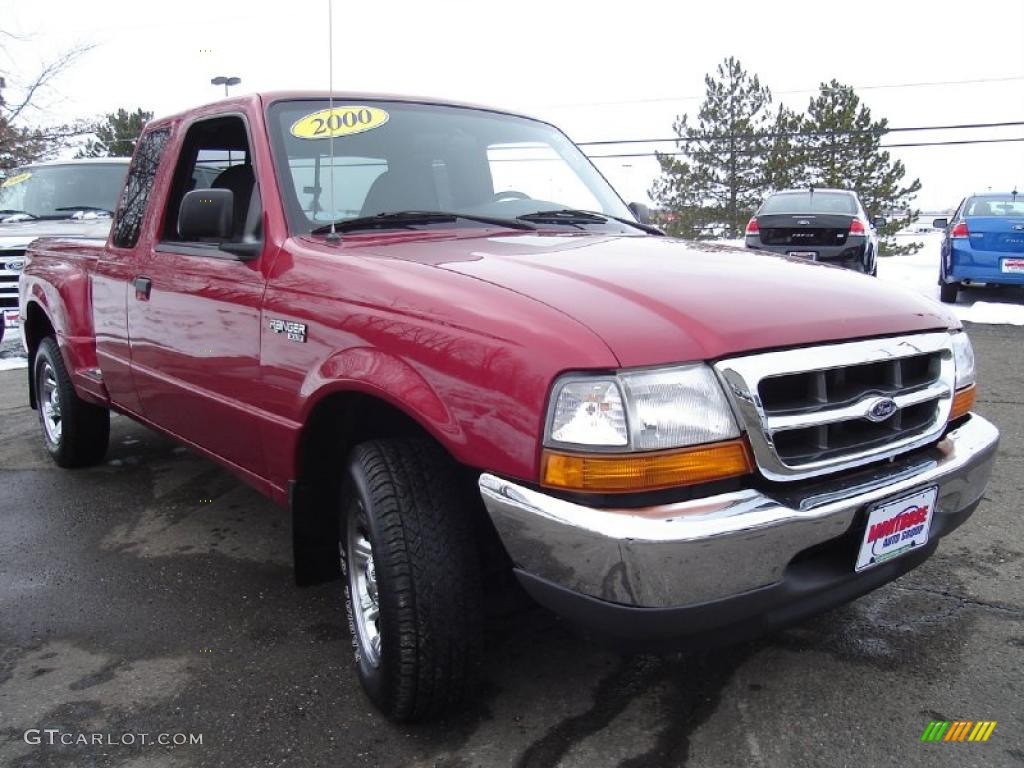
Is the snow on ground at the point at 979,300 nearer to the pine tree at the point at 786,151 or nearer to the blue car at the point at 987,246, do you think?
the blue car at the point at 987,246

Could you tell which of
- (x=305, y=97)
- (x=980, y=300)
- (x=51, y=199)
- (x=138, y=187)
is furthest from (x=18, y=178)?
(x=980, y=300)

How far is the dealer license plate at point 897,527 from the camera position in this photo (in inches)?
Result: 81.0

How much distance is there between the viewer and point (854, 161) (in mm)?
31031

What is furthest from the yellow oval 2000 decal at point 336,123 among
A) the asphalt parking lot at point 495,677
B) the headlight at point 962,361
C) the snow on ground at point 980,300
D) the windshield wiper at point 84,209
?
the windshield wiper at point 84,209

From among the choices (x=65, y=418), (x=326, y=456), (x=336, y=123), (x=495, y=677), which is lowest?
(x=495, y=677)

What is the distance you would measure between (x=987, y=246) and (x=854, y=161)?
22.1 metres

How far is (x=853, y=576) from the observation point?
2.07 m

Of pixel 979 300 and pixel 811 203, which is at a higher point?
pixel 811 203

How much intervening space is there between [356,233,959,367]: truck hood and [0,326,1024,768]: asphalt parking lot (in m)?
1.07

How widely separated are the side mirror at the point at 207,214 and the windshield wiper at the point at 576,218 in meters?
1.03

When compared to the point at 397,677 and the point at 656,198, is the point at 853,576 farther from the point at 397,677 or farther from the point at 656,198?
the point at 656,198

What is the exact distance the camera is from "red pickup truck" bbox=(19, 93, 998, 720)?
184 cm

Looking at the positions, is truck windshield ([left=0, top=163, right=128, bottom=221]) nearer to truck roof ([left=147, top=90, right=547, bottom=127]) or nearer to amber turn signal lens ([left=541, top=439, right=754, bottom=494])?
truck roof ([left=147, top=90, right=547, bottom=127])

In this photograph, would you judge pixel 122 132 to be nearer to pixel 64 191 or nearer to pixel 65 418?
pixel 64 191
